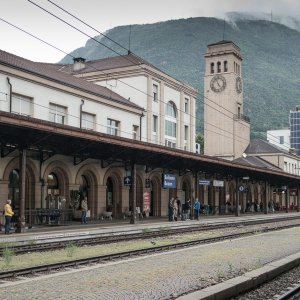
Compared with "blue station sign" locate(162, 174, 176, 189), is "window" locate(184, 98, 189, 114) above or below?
above

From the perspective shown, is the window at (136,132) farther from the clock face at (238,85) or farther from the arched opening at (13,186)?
the clock face at (238,85)

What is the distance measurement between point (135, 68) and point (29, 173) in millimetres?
20759

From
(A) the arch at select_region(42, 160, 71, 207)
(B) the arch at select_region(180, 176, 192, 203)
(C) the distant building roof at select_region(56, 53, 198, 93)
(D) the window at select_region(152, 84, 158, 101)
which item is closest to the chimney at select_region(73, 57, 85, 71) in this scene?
(C) the distant building roof at select_region(56, 53, 198, 93)

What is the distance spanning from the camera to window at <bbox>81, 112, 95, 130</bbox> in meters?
36.4

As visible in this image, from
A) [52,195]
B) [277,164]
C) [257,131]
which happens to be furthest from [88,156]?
[257,131]

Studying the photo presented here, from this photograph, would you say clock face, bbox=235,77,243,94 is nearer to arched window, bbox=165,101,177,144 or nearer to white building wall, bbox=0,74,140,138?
arched window, bbox=165,101,177,144

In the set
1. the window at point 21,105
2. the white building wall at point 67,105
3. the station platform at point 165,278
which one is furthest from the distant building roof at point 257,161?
the station platform at point 165,278

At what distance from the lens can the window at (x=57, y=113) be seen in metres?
33.5

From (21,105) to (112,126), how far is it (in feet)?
31.6

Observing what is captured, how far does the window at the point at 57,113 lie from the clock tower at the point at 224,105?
42.2 metres

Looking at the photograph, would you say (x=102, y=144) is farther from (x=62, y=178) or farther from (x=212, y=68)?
(x=212, y=68)

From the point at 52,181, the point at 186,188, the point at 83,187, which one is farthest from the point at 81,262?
the point at 186,188

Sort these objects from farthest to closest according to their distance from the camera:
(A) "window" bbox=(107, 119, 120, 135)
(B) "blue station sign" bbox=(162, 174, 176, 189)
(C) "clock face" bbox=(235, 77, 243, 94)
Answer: (C) "clock face" bbox=(235, 77, 243, 94) → (A) "window" bbox=(107, 119, 120, 135) → (B) "blue station sign" bbox=(162, 174, 176, 189)

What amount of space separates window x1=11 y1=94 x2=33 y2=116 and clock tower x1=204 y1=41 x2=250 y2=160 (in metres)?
45.5
